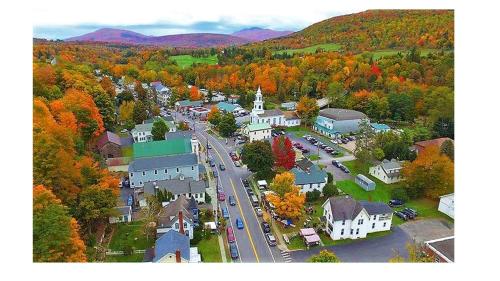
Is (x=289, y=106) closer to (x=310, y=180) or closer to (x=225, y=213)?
(x=310, y=180)

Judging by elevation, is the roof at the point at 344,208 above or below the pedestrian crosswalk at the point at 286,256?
above

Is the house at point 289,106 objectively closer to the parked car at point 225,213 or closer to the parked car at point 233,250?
the parked car at point 225,213

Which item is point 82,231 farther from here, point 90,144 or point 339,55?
point 339,55

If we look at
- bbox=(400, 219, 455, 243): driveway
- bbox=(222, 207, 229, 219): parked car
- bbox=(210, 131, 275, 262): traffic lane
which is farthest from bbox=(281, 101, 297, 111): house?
bbox=(400, 219, 455, 243): driveway

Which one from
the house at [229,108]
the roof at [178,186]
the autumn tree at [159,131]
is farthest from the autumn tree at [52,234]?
the house at [229,108]

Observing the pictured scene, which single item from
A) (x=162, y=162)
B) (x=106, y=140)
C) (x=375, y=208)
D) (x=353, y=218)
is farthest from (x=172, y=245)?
(x=106, y=140)

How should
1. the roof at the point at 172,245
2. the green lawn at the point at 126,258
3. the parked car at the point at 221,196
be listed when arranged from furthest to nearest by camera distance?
the parked car at the point at 221,196 → the green lawn at the point at 126,258 → the roof at the point at 172,245
